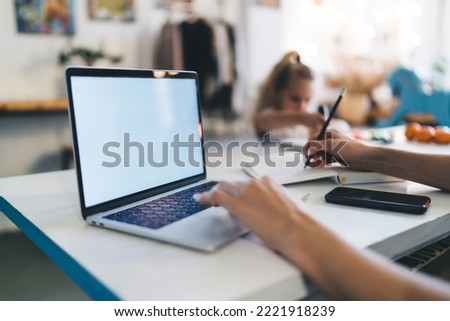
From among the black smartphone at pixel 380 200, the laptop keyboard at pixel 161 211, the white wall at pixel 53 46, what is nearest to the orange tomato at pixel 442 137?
the black smartphone at pixel 380 200

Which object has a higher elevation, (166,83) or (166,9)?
(166,9)

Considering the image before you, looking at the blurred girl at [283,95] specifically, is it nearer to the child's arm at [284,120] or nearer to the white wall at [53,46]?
the child's arm at [284,120]

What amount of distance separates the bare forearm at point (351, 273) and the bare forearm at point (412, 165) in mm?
430

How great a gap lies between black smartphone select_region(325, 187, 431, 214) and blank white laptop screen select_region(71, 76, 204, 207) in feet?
0.95

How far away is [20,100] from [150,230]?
2.12m

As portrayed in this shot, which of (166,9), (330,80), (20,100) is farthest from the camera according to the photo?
(330,80)

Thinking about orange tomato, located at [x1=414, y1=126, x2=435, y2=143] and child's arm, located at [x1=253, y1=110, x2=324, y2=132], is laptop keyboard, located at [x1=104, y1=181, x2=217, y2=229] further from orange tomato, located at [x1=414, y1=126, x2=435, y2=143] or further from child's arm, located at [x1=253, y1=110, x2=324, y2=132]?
orange tomato, located at [x1=414, y1=126, x2=435, y2=143]

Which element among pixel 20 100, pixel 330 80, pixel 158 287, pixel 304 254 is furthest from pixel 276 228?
pixel 330 80

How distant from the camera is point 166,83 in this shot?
760 mm

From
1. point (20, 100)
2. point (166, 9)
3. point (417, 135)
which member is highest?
point (166, 9)

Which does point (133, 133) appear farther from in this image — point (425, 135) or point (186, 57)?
point (186, 57)

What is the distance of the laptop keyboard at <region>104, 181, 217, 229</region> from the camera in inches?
22.1

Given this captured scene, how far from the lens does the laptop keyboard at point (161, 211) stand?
1.84ft
